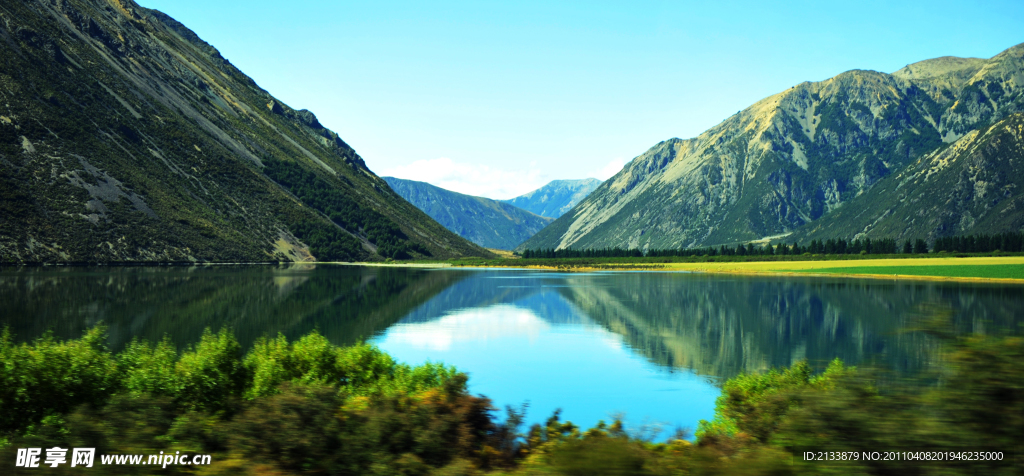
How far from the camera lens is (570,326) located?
60375 mm

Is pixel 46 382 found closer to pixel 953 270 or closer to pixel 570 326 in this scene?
pixel 570 326

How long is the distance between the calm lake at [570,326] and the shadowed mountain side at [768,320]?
20 cm

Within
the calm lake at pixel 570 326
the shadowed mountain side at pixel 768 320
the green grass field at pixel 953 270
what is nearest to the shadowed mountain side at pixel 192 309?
the calm lake at pixel 570 326

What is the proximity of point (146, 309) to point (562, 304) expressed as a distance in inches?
1820

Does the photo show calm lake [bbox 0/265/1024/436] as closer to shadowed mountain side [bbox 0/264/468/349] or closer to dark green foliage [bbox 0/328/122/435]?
shadowed mountain side [bbox 0/264/468/349]

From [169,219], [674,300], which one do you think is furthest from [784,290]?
[169,219]

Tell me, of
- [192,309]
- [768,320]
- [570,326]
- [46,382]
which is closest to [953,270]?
[768,320]

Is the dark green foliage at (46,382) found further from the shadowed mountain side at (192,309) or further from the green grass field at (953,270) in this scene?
the green grass field at (953,270)

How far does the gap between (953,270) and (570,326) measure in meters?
109

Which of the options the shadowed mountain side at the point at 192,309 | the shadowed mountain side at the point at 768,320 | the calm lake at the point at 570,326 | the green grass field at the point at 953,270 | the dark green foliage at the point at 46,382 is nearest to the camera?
the dark green foliage at the point at 46,382

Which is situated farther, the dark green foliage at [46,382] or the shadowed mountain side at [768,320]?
the shadowed mountain side at [768,320]

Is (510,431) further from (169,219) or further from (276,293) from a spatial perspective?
(169,219)

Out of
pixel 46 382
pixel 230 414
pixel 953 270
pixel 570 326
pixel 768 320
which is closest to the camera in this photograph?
pixel 230 414

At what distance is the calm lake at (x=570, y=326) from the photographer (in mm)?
32781
